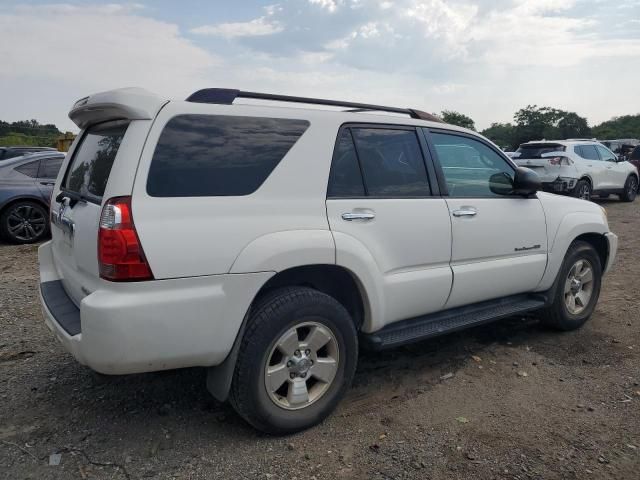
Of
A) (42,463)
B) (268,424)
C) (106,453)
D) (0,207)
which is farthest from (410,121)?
(0,207)

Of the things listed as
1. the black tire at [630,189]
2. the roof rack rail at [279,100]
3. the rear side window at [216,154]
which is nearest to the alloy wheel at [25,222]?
the roof rack rail at [279,100]

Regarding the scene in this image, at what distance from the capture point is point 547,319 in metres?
4.61

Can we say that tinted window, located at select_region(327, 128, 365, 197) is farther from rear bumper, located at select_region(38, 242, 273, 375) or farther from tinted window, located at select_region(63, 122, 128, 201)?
tinted window, located at select_region(63, 122, 128, 201)

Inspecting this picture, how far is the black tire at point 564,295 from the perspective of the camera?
452 cm

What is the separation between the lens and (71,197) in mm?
Result: 3133

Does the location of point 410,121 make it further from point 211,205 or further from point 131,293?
point 131,293

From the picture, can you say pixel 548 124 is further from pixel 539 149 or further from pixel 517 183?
pixel 517 183

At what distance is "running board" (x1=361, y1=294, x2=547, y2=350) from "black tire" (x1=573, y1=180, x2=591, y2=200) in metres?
9.63

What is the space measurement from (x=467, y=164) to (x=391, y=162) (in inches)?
31.9

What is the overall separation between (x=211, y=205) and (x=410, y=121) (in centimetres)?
168

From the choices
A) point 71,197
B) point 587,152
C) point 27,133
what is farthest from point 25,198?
point 27,133

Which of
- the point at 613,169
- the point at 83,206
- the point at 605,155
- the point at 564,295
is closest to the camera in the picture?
the point at 83,206

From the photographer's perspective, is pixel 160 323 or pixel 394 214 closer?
pixel 160 323

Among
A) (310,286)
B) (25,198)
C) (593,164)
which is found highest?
(593,164)
